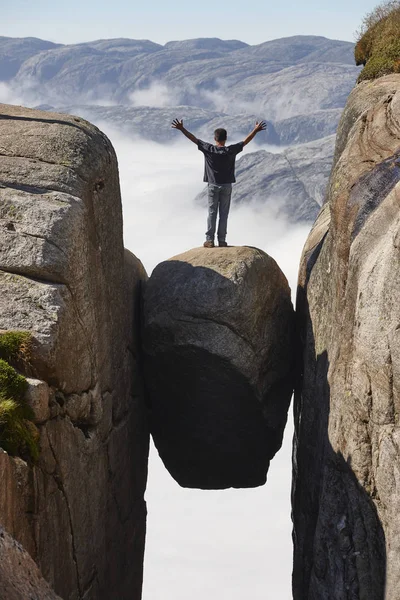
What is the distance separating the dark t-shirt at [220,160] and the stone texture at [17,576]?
1542 centimetres

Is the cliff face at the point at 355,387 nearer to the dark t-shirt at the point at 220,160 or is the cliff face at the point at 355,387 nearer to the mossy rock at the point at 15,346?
the dark t-shirt at the point at 220,160

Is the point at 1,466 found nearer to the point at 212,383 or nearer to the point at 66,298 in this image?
the point at 66,298

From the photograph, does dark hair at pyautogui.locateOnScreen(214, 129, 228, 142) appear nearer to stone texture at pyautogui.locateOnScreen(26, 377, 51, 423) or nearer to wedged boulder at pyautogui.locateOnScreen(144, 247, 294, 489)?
wedged boulder at pyautogui.locateOnScreen(144, 247, 294, 489)

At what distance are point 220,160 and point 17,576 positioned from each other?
16171 mm

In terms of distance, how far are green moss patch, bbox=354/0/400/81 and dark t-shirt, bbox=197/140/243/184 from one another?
6.72 m

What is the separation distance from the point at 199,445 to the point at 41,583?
627 inches

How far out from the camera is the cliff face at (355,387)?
1712 cm

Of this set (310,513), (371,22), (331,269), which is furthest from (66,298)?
(371,22)

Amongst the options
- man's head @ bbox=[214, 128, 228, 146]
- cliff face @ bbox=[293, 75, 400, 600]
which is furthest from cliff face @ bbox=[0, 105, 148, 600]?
cliff face @ bbox=[293, 75, 400, 600]

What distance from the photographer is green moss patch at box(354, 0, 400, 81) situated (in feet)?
92.9

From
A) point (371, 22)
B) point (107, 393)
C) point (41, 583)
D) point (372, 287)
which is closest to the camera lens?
point (41, 583)

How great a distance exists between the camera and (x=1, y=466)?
45.0 ft

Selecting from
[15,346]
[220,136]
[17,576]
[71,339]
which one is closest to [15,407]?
[15,346]

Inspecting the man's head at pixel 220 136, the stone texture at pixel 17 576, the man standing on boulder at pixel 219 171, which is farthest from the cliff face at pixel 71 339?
the man's head at pixel 220 136
